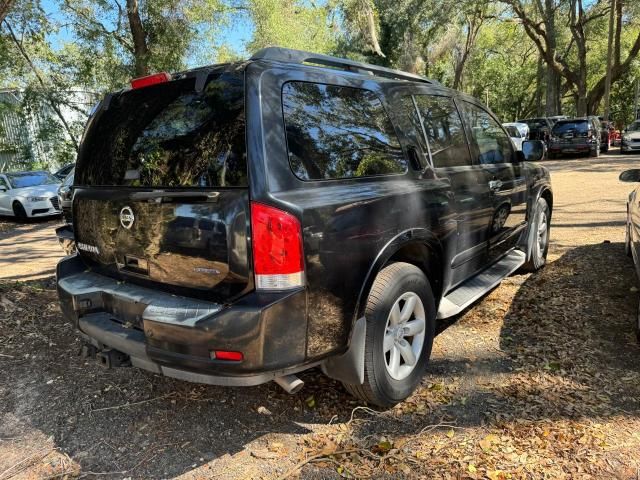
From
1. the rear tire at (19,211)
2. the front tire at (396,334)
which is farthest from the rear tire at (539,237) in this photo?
the rear tire at (19,211)

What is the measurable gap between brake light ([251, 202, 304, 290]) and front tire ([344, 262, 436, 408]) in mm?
626

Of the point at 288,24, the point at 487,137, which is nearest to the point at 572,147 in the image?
the point at 288,24

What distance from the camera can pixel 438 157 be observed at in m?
3.48

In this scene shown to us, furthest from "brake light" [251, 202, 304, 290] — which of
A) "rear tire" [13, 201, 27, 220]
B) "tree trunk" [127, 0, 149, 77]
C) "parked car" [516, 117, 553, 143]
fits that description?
"parked car" [516, 117, 553, 143]

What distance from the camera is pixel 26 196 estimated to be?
12.4m

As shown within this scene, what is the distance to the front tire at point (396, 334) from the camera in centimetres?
271

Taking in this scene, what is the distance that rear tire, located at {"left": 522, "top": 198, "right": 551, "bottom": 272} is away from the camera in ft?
17.1

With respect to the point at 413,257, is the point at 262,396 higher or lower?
lower

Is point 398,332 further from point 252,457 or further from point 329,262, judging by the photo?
point 252,457

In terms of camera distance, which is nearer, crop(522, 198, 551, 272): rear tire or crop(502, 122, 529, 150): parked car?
crop(522, 198, 551, 272): rear tire

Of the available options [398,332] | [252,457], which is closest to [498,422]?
[398,332]

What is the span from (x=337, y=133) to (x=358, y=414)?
1649 millimetres

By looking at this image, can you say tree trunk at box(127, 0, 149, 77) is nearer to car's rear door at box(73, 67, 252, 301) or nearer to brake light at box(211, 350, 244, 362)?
car's rear door at box(73, 67, 252, 301)

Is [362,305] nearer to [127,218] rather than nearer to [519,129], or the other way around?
[127,218]
